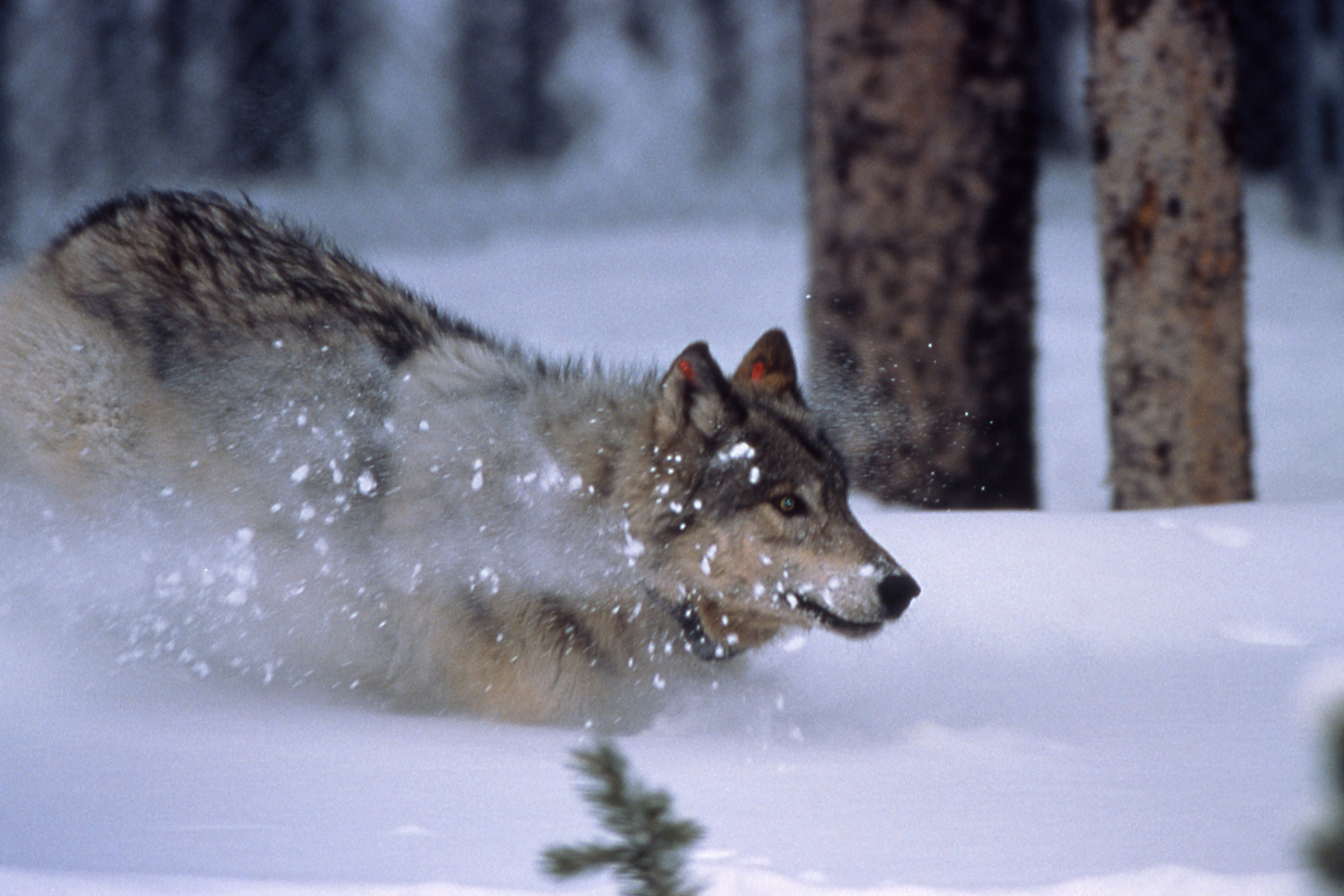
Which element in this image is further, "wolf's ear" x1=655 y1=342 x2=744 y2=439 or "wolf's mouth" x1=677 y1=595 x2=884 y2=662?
"wolf's ear" x1=655 y1=342 x2=744 y2=439

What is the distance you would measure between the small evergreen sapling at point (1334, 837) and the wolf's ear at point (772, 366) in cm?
264

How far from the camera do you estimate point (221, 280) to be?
360cm

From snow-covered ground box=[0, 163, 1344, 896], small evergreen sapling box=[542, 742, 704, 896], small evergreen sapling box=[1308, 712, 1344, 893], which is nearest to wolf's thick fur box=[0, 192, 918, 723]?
snow-covered ground box=[0, 163, 1344, 896]

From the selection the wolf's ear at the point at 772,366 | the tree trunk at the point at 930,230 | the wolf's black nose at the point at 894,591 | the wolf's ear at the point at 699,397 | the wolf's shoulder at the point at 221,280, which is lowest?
the wolf's black nose at the point at 894,591

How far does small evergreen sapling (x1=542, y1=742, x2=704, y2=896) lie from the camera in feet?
3.26

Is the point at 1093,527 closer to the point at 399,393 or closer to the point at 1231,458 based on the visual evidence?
the point at 1231,458

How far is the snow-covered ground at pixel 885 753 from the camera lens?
2.03 m

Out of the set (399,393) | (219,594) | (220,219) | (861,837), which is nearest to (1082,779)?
(861,837)

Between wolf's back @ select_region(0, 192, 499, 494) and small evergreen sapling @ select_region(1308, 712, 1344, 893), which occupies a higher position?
wolf's back @ select_region(0, 192, 499, 494)

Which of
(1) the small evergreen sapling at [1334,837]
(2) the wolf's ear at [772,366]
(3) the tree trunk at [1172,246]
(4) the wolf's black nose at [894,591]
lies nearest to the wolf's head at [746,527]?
(4) the wolf's black nose at [894,591]

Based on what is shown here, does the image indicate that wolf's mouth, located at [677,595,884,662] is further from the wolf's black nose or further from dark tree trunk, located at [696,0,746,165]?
dark tree trunk, located at [696,0,746,165]

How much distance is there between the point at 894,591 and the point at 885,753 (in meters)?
0.37

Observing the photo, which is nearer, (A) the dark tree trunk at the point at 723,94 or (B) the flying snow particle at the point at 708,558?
(B) the flying snow particle at the point at 708,558

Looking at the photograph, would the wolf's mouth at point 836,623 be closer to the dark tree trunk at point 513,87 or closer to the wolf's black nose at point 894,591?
the wolf's black nose at point 894,591
